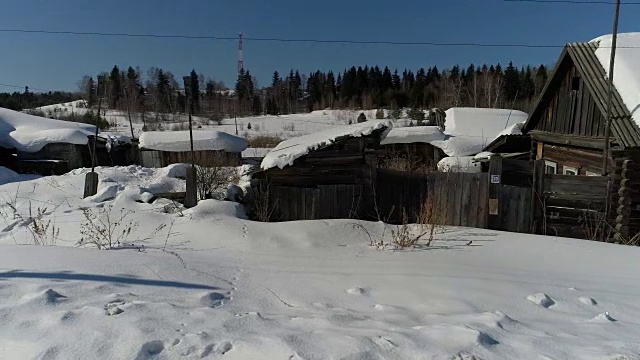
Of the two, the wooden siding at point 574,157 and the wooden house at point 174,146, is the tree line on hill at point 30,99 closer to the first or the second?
the wooden house at point 174,146

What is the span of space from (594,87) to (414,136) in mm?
14258

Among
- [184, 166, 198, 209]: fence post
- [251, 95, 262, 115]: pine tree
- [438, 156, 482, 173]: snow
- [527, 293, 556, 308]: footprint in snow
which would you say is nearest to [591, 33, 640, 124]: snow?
[527, 293, 556, 308]: footprint in snow

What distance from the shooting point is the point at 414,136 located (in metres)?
25.7

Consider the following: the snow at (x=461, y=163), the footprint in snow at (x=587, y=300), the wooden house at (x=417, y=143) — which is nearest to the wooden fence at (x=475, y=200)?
the footprint in snow at (x=587, y=300)

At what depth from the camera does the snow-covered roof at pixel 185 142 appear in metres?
25.0

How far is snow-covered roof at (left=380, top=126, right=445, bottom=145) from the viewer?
84.3 feet

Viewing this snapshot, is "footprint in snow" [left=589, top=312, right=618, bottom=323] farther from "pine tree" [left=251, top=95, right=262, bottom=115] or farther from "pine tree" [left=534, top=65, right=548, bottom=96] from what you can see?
"pine tree" [left=251, top=95, right=262, bottom=115]

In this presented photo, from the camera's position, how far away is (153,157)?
25.5 m

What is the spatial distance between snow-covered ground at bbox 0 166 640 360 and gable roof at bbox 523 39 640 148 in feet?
12.5

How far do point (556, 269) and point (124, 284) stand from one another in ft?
19.4

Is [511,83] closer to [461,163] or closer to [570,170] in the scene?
[461,163]

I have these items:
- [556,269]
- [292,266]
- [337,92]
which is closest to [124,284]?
[292,266]

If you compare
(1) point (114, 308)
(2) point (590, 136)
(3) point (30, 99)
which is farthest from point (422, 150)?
(3) point (30, 99)

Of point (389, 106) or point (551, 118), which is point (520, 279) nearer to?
point (551, 118)
